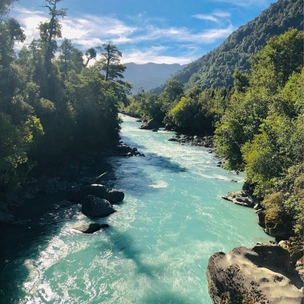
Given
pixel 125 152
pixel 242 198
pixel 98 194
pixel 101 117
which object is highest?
pixel 101 117

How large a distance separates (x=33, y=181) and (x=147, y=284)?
17297 mm

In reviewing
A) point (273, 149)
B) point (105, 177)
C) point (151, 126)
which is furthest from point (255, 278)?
point (151, 126)

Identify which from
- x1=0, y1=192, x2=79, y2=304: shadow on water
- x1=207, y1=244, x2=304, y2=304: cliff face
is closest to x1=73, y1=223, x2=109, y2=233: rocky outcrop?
x1=0, y1=192, x2=79, y2=304: shadow on water

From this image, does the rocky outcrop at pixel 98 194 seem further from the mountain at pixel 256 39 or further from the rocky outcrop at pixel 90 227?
the mountain at pixel 256 39

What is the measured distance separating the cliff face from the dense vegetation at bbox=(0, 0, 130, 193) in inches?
506

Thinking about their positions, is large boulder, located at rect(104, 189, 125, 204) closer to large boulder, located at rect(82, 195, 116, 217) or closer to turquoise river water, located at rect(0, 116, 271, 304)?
turquoise river water, located at rect(0, 116, 271, 304)

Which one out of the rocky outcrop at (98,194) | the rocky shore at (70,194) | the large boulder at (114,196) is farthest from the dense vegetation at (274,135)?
the rocky shore at (70,194)

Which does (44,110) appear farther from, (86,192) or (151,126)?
(151,126)

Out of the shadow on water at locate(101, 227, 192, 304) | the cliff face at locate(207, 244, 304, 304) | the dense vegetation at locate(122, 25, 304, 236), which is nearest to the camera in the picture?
the cliff face at locate(207, 244, 304, 304)

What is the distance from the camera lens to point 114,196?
24.6m

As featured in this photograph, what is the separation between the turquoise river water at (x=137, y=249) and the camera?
1304 centimetres

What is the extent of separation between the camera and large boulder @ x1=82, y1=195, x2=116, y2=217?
2161cm

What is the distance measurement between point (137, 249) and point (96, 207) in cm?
616

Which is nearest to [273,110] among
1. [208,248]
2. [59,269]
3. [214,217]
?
[214,217]
